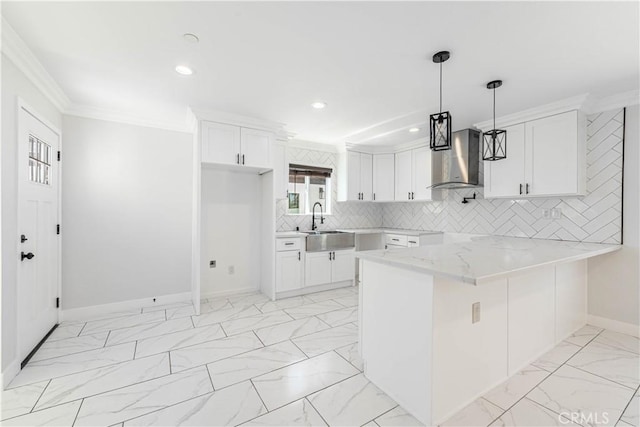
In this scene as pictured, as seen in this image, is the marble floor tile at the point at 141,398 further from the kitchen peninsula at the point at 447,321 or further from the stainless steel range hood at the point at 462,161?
the stainless steel range hood at the point at 462,161

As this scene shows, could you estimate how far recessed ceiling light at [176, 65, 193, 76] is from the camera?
2.31m

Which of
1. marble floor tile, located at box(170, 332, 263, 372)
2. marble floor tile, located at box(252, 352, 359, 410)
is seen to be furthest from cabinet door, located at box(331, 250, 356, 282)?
marble floor tile, located at box(252, 352, 359, 410)

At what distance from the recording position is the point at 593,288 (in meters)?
3.11

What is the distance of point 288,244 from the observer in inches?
159

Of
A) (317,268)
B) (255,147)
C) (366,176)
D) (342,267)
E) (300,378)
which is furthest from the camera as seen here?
(366,176)

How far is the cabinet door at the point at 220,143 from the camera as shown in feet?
11.0

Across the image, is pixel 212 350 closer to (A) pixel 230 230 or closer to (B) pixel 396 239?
(A) pixel 230 230

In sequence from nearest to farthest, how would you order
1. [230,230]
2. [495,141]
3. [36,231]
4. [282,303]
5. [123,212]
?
1. [36,231]
2. [495,141]
3. [123,212]
4. [282,303]
5. [230,230]

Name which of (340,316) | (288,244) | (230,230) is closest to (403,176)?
(288,244)

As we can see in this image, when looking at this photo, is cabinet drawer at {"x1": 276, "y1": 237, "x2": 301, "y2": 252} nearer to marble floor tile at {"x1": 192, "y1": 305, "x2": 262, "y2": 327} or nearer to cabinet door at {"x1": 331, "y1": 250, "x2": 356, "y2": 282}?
cabinet door at {"x1": 331, "y1": 250, "x2": 356, "y2": 282}

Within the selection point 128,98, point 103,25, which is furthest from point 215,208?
point 103,25

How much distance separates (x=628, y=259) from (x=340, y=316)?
9.75 ft

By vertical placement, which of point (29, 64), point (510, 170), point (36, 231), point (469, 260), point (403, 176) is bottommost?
point (469, 260)

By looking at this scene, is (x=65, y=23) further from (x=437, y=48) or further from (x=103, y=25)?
(x=437, y=48)
